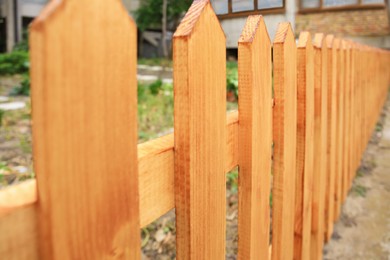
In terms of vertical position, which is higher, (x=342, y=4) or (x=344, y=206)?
(x=342, y=4)

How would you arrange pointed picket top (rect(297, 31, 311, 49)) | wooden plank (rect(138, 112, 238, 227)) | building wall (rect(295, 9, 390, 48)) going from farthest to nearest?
building wall (rect(295, 9, 390, 48))
pointed picket top (rect(297, 31, 311, 49))
wooden plank (rect(138, 112, 238, 227))

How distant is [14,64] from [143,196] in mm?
7040

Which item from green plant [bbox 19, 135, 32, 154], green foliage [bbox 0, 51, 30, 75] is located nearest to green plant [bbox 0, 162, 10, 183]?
green plant [bbox 19, 135, 32, 154]

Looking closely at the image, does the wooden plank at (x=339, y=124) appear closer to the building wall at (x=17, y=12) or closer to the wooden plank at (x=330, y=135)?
the wooden plank at (x=330, y=135)

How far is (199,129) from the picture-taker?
0.71 metres

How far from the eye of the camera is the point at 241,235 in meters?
0.98

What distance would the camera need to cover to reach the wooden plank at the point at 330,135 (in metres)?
1.72

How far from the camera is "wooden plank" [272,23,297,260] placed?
109 cm

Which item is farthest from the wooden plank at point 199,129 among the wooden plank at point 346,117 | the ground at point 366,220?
the wooden plank at point 346,117

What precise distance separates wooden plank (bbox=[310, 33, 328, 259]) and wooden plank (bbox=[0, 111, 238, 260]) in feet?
2.33

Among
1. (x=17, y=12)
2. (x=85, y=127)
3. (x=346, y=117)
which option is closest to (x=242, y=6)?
(x=85, y=127)

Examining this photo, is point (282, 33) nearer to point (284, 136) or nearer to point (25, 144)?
point (284, 136)

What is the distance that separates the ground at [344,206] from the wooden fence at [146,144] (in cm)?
67

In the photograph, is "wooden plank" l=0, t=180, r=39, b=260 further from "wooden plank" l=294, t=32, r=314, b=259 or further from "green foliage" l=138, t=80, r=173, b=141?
"green foliage" l=138, t=80, r=173, b=141
